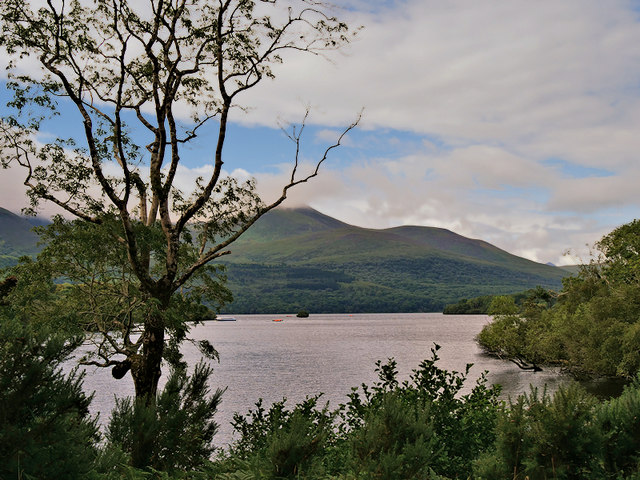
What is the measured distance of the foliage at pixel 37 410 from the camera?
147 inches

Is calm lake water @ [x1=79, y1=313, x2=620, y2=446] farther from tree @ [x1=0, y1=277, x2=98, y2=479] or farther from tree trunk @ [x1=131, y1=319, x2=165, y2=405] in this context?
tree @ [x1=0, y1=277, x2=98, y2=479]

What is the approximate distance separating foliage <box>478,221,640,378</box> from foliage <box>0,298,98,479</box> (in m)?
38.7

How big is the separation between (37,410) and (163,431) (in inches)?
169

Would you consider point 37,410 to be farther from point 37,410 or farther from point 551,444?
point 551,444

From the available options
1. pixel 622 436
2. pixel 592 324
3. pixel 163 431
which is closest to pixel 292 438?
pixel 622 436

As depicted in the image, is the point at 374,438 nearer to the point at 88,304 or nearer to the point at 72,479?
the point at 72,479

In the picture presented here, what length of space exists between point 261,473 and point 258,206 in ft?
47.5

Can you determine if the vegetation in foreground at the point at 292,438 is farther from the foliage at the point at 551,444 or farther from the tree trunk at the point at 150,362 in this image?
the tree trunk at the point at 150,362

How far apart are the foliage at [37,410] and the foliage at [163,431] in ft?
8.09

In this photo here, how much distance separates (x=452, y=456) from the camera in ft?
30.0

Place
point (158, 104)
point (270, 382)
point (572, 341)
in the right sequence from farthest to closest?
point (270, 382) → point (572, 341) → point (158, 104)

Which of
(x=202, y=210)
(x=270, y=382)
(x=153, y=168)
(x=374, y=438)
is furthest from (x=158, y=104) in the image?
(x=270, y=382)

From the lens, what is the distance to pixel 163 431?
796cm

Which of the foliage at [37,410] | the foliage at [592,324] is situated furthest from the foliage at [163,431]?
the foliage at [592,324]
